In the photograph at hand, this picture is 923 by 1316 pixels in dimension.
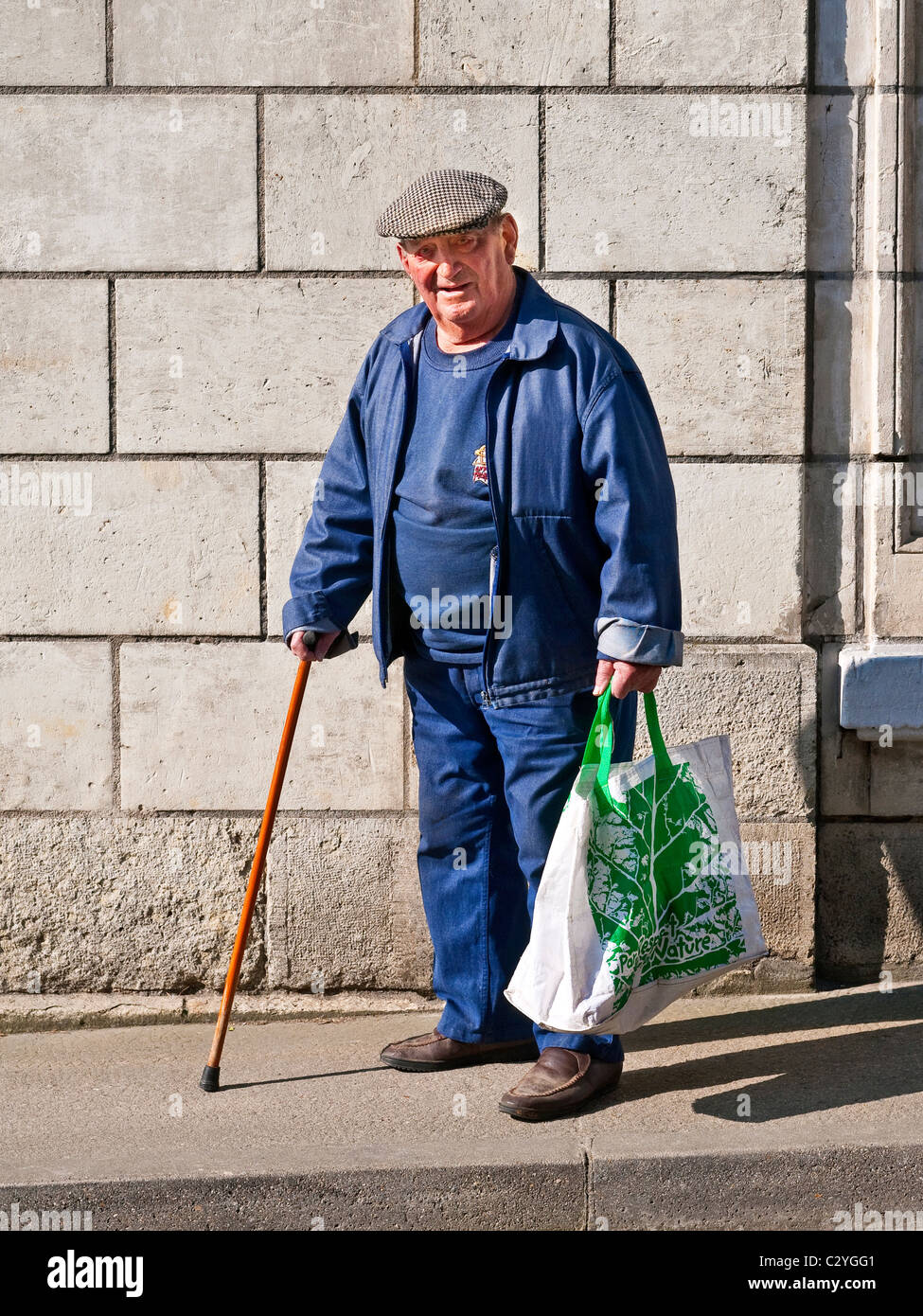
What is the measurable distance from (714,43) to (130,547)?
2.27m

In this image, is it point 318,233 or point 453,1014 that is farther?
point 318,233

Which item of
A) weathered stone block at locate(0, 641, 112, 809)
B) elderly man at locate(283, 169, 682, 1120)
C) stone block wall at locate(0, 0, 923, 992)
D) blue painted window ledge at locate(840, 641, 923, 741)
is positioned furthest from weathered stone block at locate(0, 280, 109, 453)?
blue painted window ledge at locate(840, 641, 923, 741)

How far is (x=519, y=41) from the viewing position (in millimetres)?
4066

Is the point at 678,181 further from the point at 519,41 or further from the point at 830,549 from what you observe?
the point at 830,549

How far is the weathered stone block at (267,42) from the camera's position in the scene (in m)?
4.08

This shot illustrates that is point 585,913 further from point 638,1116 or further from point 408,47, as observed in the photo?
point 408,47

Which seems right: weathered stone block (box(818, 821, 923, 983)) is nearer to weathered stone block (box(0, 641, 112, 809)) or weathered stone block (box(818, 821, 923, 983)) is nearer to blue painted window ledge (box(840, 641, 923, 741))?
blue painted window ledge (box(840, 641, 923, 741))

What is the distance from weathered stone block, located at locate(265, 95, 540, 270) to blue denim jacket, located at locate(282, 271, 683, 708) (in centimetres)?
80

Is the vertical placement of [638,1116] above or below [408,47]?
below

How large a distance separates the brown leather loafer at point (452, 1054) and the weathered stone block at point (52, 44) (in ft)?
9.58

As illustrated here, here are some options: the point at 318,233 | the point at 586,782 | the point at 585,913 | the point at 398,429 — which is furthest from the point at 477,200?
the point at 585,913

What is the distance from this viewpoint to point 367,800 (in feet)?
13.9

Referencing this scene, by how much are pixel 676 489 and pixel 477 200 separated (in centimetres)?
126

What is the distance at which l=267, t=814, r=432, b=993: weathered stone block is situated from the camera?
13.8 feet
